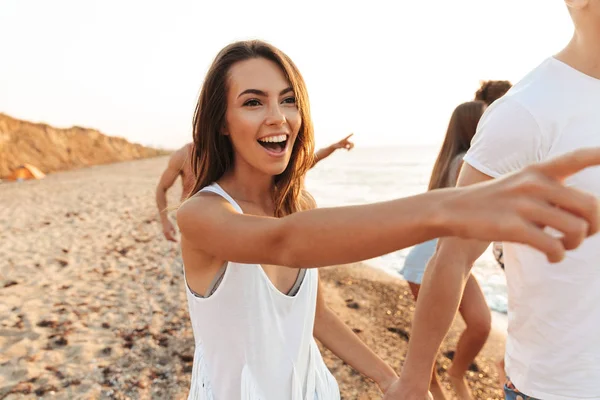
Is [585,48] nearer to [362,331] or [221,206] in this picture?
[221,206]

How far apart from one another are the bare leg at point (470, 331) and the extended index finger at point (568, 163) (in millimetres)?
2837

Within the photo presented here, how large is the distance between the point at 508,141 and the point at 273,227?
842 mm

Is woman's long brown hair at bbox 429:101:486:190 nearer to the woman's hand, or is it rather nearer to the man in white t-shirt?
the man in white t-shirt

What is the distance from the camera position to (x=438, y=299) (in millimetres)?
1605

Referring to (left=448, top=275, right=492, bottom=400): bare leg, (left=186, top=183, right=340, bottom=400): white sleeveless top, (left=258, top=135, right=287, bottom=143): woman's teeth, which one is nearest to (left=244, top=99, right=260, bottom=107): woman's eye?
(left=258, top=135, right=287, bottom=143): woman's teeth

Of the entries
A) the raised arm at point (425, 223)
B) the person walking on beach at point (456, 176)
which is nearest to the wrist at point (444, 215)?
the raised arm at point (425, 223)

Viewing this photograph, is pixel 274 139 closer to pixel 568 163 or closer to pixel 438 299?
pixel 438 299

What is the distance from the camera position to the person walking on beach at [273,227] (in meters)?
0.80

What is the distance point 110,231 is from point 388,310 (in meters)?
6.75

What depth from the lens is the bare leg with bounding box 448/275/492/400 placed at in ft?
10.9

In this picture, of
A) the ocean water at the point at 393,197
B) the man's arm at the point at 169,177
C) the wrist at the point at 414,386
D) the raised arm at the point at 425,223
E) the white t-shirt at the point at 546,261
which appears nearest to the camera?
the raised arm at the point at 425,223

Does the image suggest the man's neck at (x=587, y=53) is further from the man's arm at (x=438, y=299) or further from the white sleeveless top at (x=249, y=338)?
the white sleeveless top at (x=249, y=338)

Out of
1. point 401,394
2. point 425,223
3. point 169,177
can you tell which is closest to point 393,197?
point 169,177

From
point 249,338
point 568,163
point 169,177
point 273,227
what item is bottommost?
point 249,338
